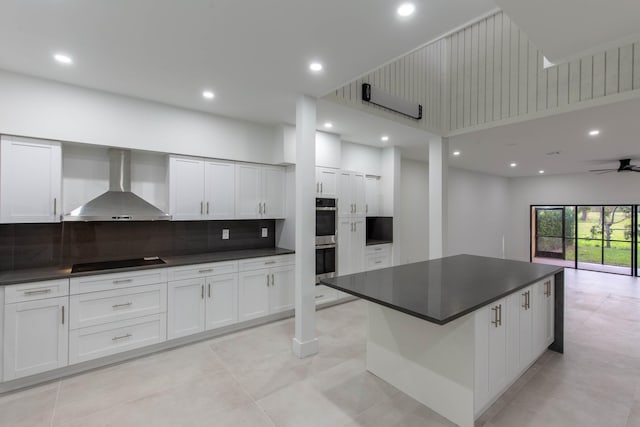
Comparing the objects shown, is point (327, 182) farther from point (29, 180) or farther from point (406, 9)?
point (29, 180)

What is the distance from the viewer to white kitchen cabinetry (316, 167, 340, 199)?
4.33 metres

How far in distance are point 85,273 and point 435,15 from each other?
11.6 ft

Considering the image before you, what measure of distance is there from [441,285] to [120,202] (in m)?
3.33

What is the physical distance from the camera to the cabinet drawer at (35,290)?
2387 millimetres

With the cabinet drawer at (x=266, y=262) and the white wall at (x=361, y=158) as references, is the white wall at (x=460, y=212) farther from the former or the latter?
the cabinet drawer at (x=266, y=262)

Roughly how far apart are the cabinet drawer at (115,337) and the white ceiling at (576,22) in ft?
12.6

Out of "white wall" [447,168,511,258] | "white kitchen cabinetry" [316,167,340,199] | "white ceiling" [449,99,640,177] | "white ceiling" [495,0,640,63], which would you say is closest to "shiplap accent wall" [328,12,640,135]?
"white ceiling" [449,99,640,177]

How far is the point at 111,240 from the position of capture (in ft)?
10.9

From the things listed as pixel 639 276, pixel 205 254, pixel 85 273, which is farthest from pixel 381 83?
pixel 639 276

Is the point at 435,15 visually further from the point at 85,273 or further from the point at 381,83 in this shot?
the point at 85,273

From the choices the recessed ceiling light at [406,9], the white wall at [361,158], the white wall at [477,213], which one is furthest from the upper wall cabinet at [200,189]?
the white wall at [477,213]

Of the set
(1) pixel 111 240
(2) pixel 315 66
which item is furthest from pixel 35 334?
(2) pixel 315 66

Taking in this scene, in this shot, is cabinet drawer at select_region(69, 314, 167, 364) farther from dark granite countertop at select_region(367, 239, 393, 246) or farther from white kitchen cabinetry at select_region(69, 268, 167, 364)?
dark granite countertop at select_region(367, 239, 393, 246)

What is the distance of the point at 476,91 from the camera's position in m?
4.18
